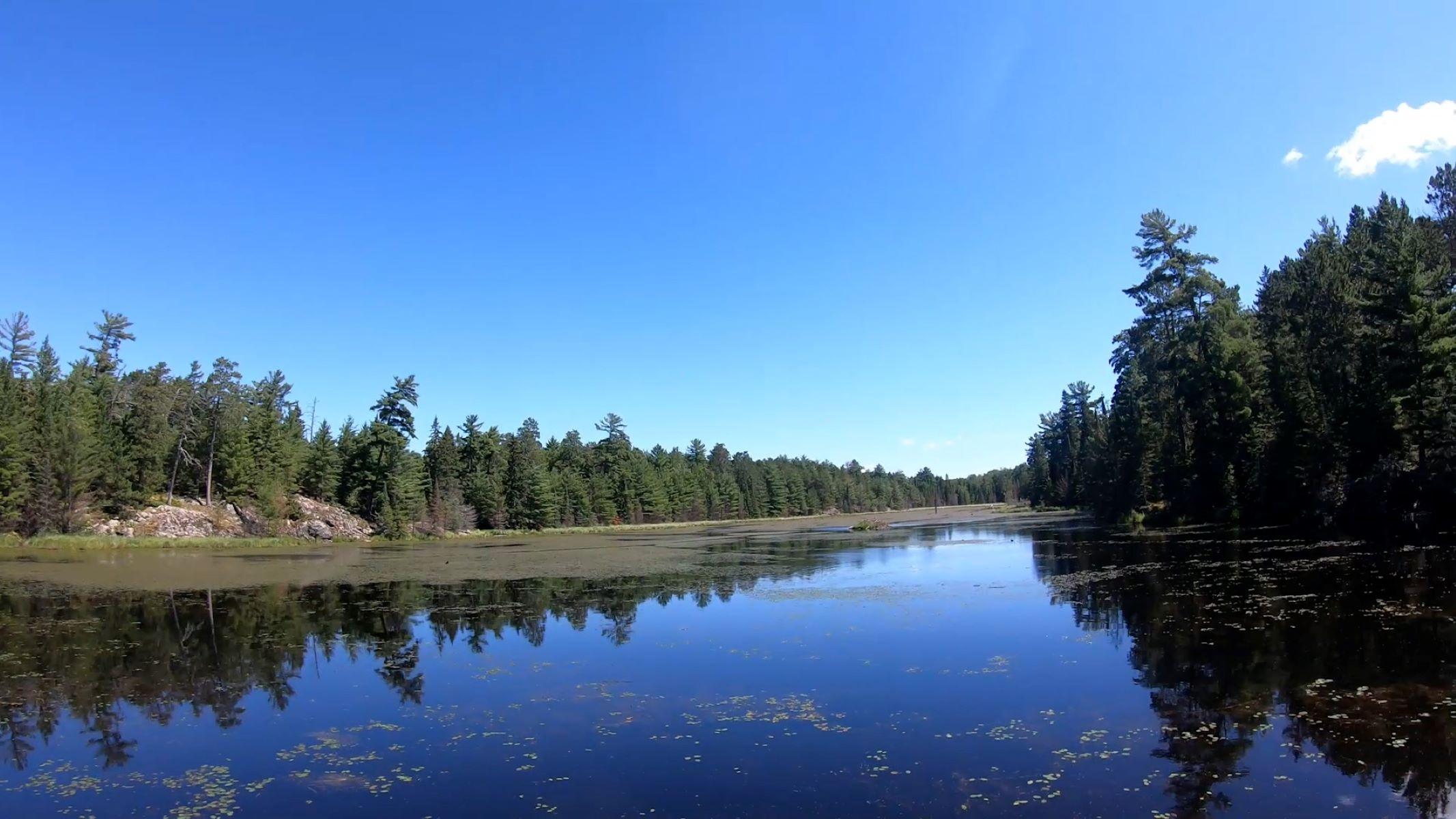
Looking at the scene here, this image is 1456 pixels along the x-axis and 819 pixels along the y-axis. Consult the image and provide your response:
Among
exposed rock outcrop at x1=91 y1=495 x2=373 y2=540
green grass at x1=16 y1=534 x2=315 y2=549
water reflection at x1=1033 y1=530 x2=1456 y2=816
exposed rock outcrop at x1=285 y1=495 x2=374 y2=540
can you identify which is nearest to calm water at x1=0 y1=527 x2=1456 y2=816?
water reflection at x1=1033 y1=530 x2=1456 y2=816

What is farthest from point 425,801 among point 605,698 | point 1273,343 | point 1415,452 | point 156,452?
point 156,452

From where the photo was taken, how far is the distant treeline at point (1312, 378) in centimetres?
3206

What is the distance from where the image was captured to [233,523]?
67.9 m

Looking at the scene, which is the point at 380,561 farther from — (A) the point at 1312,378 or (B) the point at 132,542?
(A) the point at 1312,378

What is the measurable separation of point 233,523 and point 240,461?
7.16 m

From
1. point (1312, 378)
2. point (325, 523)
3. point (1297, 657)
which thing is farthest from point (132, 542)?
point (1312, 378)

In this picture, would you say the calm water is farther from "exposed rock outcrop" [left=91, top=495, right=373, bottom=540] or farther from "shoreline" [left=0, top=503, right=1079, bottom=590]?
"exposed rock outcrop" [left=91, top=495, right=373, bottom=540]

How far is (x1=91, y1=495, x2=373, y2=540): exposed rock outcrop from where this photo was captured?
6150 cm

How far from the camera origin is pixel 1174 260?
4784cm

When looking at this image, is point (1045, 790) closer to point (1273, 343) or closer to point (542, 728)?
point (542, 728)

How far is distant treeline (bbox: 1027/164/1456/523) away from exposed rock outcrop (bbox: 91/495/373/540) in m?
71.9

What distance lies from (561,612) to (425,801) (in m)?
14.7

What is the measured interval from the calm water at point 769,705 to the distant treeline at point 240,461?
145 feet

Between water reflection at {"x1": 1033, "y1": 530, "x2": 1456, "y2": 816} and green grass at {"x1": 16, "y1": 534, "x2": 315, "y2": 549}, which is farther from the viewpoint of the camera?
green grass at {"x1": 16, "y1": 534, "x2": 315, "y2": 549}
